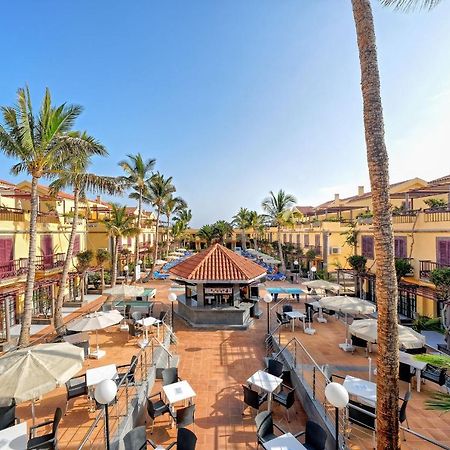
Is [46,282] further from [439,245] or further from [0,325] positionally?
[439,245]

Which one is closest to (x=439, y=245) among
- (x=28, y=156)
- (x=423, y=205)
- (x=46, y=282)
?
(x=423, y=205)

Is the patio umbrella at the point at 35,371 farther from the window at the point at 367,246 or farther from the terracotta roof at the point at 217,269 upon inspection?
the window at the point at 367,246

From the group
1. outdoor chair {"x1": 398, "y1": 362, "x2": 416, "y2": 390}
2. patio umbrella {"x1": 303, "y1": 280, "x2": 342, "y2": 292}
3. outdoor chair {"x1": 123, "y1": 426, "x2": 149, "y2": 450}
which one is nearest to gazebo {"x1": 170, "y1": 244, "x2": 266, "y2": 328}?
patio umbrella {"x1": 303, "y1": 280, "x2": 342, "y2": 292}

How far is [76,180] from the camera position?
1633 cm

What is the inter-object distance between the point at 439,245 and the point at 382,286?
15295 millimetres

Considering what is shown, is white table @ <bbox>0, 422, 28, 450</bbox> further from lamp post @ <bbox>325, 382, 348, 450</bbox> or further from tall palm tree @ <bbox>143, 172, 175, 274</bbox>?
tall palm tree @ <bbox>143, 172, 175, 274</bbox>

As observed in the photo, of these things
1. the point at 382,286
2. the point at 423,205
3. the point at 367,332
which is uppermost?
the point at 423,205

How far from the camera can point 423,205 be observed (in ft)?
77.8

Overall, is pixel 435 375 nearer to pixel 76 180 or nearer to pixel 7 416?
pixel 7 416

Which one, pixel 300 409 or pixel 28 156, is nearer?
pixel 300 409

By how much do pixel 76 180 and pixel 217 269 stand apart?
9492 millimetres

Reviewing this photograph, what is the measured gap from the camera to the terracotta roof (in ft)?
52.1

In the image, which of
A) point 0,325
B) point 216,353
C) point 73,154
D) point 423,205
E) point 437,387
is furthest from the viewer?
point 423,205

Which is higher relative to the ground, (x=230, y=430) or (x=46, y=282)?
(x=46, y=282)
